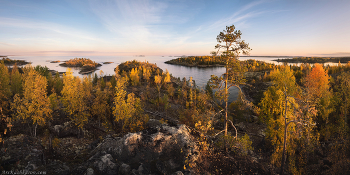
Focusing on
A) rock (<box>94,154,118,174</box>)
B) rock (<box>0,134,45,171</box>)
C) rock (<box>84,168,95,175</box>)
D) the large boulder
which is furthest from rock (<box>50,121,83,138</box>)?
rock (<box>84,168,95,175</box>)

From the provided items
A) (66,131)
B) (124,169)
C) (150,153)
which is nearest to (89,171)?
(124,169)

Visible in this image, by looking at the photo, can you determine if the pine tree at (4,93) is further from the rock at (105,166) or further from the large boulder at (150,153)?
the rock at (105,166)

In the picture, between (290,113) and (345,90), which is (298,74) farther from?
(290,113)

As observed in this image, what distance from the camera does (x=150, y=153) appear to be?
36.3 ft

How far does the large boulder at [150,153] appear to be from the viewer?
988cm

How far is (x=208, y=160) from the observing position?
10.4 meters

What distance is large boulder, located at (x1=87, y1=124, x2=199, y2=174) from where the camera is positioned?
9.88 meters

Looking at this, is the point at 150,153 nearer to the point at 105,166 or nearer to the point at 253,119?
the point at 105,166

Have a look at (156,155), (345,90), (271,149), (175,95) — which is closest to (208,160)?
(156,155)

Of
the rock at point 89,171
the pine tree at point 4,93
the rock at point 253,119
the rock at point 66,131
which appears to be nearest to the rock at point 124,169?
the rock at point 89,171

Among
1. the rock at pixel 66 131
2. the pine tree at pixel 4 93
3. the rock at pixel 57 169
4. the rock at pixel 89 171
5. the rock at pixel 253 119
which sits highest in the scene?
the pine tree at pixel 4 93

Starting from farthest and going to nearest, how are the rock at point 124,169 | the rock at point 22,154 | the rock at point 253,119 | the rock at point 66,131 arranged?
1. the rock at point 253,119
2. the rock at point 66,131
3. the rock at point 22,154
4. the rock at point 124,169

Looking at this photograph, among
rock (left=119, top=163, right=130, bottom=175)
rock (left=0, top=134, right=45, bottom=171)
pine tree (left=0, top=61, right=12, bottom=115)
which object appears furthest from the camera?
pine tree (left=0, top=61, right=12, bottom=115)

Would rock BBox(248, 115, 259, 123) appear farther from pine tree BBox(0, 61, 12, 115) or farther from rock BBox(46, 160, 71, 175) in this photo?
pine tree BBox(0, 61, 12, 115)
